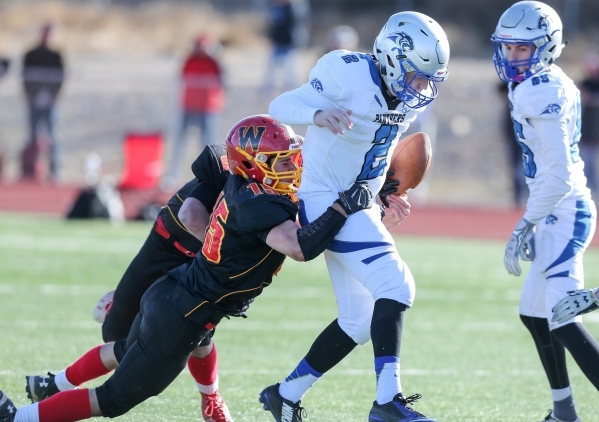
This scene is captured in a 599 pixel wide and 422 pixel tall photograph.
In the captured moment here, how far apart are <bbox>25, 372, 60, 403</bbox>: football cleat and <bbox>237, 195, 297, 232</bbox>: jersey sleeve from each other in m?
1.44

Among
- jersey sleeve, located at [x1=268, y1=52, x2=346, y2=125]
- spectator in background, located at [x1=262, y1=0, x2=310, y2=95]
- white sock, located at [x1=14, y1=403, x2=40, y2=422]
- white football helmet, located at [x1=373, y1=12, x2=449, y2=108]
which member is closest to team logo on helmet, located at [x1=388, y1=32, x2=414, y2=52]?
white football helmet, located at [x1=373, y1=12, x2=449, y2=108]

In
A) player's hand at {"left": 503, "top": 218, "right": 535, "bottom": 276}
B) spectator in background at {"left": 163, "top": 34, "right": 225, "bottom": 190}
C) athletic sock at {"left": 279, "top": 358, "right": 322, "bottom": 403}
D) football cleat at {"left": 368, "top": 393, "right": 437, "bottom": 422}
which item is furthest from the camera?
spectator in background at {"left": 163, "top": 34, "right": 225, "bottom": 190}

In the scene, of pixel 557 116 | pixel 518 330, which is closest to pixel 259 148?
pixel 557 116

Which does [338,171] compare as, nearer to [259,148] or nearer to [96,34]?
[259,148]

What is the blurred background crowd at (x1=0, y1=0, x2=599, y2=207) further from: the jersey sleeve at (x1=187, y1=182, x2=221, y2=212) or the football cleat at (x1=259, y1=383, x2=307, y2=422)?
the football cleat at (x1=259, y1=383, x2=307, y2=422)

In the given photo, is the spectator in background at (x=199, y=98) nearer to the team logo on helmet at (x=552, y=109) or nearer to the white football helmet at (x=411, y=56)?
the team logo on helmet at (x=552, y=109)

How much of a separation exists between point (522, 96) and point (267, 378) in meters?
2.24

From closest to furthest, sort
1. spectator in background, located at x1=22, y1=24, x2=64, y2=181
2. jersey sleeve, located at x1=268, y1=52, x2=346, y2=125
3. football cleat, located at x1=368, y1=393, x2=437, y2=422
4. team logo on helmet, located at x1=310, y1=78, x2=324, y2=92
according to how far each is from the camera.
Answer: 1. football cleat, located at x1=368, y1=393, x2=437, y2=422
2. jersey sleeve, located at x1=268, y1=52, x2=346, y2=125
3. team logo on helmet, located at x1=310, y1=78, x2=324, y2=92
4. spectator in background, located at x1=22, y1=24, x2=64, y2=181

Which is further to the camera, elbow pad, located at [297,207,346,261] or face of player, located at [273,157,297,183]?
face of player, located at [273,157,297,183]

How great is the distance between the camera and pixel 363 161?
5.00 m

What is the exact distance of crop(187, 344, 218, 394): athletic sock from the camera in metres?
5.26

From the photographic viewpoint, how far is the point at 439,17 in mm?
31656

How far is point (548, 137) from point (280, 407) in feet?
6.00

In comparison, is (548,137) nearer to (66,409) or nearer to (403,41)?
(403,41)
